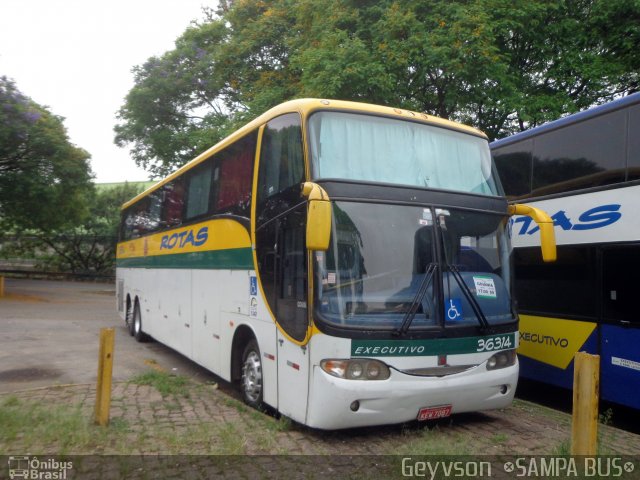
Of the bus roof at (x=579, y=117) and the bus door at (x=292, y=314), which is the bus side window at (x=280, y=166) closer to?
the bus door at (x=292, y=314)

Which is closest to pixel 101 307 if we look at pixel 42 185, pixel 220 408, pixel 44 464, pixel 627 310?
pixel 42 185

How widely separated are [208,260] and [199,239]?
1.86ft

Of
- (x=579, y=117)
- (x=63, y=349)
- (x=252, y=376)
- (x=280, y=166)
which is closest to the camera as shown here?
(x=280, y=166)

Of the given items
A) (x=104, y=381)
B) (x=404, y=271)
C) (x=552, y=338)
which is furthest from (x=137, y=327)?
(x=404, y=271)

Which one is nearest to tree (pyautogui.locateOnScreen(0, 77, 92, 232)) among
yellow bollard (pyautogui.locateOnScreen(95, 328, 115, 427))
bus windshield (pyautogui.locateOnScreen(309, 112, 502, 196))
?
yellow bollard (pyautogui.locateOnScreen(95, 328, 115, 427))

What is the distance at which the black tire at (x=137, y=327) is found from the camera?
13.0m

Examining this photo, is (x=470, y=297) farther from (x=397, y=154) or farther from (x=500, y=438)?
(x=397, y=154)

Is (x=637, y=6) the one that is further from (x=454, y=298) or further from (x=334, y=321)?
(x=334, y=321)

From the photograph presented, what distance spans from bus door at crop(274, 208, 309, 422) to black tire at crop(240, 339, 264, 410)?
2.19 feet

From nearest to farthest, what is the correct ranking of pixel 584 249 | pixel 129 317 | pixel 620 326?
pixel 620 326 → pixel 584 249 → pixel 129 317

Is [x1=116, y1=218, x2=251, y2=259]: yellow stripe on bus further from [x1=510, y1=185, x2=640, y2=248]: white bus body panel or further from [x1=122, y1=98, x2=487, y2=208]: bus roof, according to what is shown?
[x1=510, y1=185, x2=640, y2=248]: white bus body panel

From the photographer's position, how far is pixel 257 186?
683 cm

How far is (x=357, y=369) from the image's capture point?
5.26 m

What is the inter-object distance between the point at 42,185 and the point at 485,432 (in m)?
22.4
